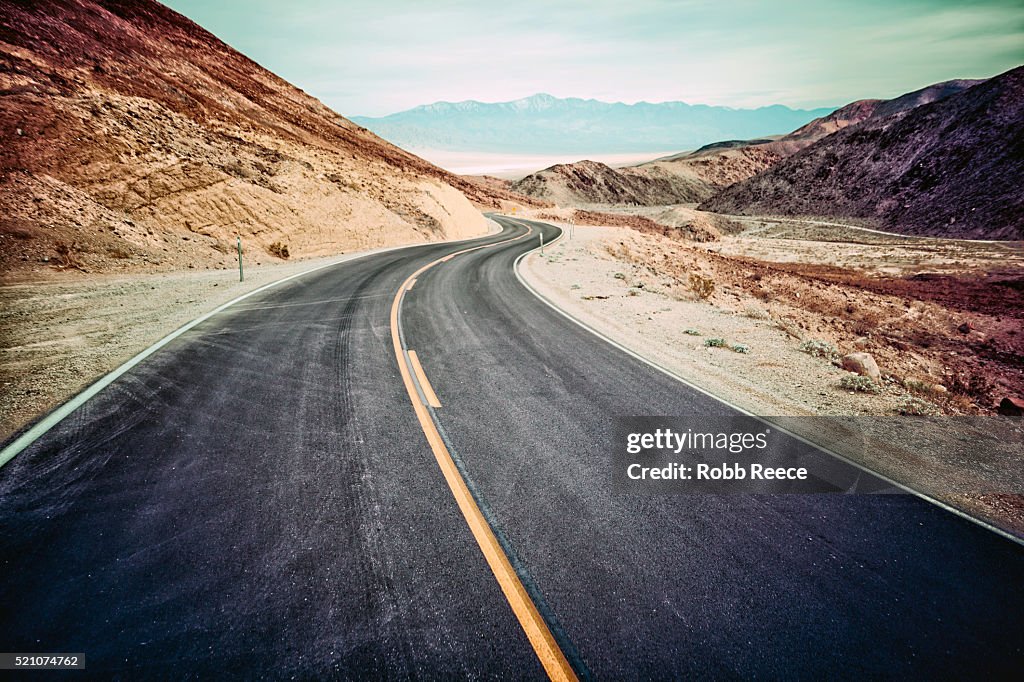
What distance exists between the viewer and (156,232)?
1842cm

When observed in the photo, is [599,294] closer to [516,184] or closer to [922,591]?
[922,591]

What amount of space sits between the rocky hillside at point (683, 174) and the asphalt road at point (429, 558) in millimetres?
110092

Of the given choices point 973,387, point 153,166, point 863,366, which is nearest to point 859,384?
point 863,366

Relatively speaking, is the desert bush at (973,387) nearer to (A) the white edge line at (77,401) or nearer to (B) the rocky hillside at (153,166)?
(A) the white edge line at (77,401)

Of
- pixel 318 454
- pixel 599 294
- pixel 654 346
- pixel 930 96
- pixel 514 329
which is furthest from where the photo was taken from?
pixel 930 96

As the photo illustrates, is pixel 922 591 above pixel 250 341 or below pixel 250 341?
below

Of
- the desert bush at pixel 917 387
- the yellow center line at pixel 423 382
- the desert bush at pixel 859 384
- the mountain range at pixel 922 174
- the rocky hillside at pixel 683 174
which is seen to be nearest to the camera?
the yellow center line at pixel 423 382

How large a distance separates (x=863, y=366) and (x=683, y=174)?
142787 millimetres

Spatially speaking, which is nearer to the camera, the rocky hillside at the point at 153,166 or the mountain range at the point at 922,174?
the rocky hillside at the point at 153,166

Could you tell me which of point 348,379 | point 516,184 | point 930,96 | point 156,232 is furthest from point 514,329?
point 930,96

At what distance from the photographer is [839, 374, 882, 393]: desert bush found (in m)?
7.35

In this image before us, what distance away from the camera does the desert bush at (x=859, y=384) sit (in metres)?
7.35

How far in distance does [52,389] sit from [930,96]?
21004cm

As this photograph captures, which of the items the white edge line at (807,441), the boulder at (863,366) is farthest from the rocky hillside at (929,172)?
the white edge line at (807,441)
